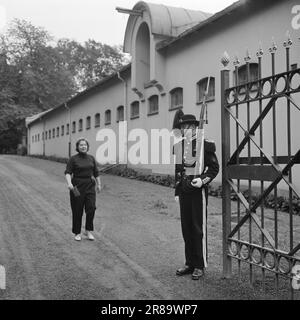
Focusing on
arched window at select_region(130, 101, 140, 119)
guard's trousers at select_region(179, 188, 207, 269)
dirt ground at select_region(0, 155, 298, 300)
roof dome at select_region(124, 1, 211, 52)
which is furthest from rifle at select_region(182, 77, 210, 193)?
arched window at select_region(130, 101, 140, 119)

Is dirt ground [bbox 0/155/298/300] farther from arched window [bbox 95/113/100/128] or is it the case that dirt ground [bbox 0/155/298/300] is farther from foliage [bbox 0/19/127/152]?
foliage [bbox 0/19/127/152]

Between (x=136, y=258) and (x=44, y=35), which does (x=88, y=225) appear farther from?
(x=44, y=35)

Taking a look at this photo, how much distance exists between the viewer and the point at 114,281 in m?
5.52

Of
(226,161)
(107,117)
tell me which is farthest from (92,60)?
(226,161)

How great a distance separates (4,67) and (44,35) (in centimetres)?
691

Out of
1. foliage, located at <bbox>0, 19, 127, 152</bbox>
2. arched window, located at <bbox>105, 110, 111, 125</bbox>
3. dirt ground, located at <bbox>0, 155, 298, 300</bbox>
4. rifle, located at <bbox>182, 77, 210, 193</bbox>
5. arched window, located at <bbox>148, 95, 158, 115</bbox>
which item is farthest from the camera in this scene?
foliage, located at <bbox>0, 19, 127, 152</bbox>

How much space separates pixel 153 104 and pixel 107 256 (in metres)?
14.2

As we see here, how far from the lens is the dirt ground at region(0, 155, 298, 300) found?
5.11 metres

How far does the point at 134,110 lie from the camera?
890 inches

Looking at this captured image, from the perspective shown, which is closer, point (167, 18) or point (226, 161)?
point (226, 161)

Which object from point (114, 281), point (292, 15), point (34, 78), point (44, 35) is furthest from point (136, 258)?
point (44, 35)

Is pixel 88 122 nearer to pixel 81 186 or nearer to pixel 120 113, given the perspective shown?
pixel 120 113

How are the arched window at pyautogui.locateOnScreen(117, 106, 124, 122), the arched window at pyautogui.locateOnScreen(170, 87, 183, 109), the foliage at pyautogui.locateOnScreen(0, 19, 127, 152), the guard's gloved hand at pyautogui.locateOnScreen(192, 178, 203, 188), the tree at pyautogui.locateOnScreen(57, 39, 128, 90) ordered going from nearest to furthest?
the guard's gloved hand at pyautogui.locateOnScreen(192, 178, 203, 188) < the arched window at pyautogui.locateOnScreen(170, 87, 183, 109) < the arched window at pyautogui.locateOnScreen(117, 106, 124, 122) < the foliage at pyautogui.locateOnScreen(0, 19, 127, 152) < the tree at pyautogui.locateOnScreen(57, 39, 128, 90)

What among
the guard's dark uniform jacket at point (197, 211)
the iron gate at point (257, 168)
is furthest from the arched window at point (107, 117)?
the guard's dark uniform jacket at point (197, 211)
